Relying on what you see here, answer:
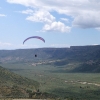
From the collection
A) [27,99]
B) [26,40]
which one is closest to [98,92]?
[27,99]

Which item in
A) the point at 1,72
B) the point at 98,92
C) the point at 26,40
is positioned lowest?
the point at 98,92

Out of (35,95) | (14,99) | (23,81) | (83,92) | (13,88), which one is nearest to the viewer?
(14,99)

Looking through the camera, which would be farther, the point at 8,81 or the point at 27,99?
the point at 8,81

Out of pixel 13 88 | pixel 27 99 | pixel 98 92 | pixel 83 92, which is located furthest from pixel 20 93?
pixel 98 92

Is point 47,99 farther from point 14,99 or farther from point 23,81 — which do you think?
point 23,81

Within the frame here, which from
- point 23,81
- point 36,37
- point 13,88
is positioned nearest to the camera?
point 36,37

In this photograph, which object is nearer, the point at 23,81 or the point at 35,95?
the point at 35,95

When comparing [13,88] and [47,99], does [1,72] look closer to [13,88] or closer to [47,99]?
[13,88]

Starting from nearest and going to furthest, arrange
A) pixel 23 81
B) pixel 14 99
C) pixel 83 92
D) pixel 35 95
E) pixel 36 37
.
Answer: pixel 36 37 < pixel 14 99 < pixel 35 95 < pixel 83 92 < pixel 23 81

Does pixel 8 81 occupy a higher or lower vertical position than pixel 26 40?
lower
